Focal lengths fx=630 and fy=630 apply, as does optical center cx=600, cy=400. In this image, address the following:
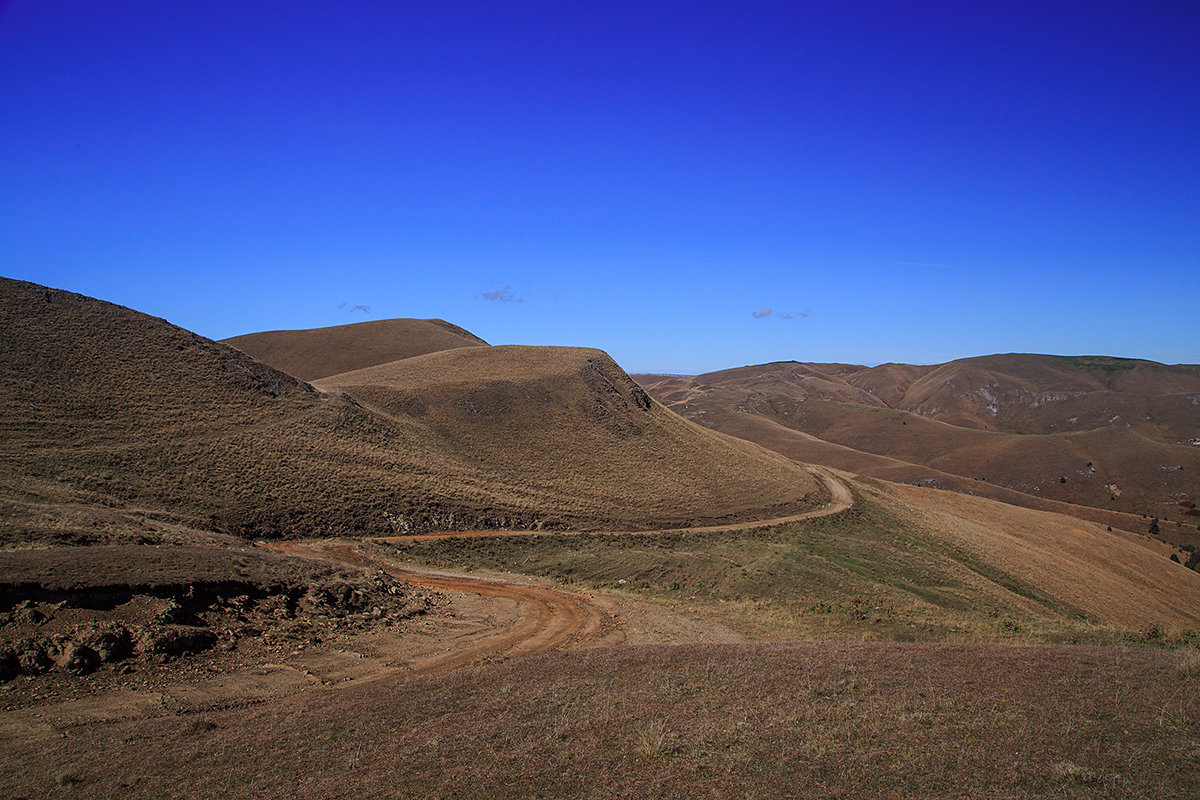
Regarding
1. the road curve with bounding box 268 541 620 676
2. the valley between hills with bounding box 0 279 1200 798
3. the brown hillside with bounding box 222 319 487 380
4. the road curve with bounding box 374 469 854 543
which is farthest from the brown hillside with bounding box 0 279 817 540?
the brown hillside with bounding box 222 319 487 380

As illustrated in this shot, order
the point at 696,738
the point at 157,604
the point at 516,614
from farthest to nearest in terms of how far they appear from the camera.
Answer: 1. the point at 516,614
2. the point at 157,604
3. the point at 696,738

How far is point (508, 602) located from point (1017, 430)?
17896cm

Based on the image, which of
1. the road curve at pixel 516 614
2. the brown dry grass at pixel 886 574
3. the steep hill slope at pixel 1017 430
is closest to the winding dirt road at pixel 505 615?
the road curve at pixel 516 614

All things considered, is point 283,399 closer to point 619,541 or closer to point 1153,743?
point 619,541

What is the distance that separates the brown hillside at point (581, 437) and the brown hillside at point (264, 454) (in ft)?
0.81

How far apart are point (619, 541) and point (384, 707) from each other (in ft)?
86.1

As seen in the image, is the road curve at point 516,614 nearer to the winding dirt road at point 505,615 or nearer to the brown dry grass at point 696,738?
the winding dirt road at point 505,615

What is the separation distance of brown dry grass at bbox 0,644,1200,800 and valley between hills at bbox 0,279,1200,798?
0.22 ft

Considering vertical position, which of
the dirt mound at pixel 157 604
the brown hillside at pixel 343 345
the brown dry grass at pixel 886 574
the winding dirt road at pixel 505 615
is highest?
the brown hillside at pixel 343 345

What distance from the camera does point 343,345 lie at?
10288cm

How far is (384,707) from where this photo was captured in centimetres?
1110

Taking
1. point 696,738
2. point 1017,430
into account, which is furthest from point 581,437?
point 1017,430

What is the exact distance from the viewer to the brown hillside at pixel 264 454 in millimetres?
30984

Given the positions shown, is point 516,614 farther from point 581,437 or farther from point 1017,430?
point 1017,430
